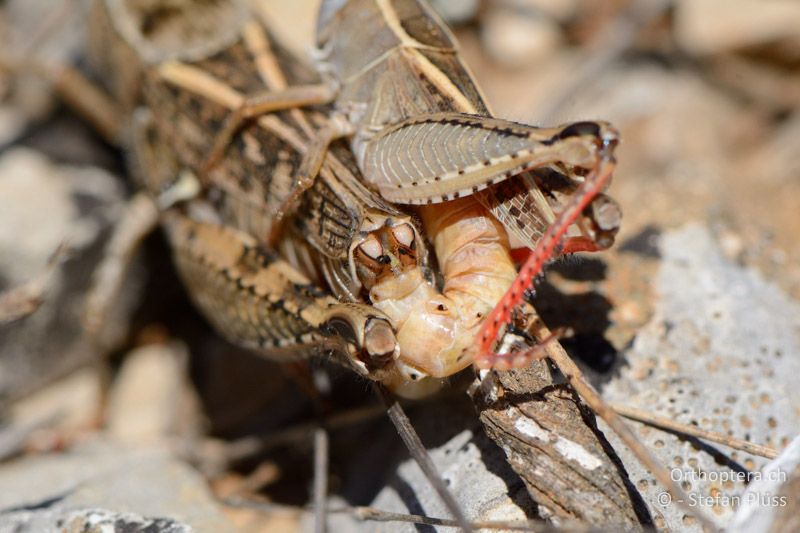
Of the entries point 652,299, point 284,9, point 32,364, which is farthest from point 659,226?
point 32,364

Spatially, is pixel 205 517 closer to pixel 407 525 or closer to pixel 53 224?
pixel 407 525

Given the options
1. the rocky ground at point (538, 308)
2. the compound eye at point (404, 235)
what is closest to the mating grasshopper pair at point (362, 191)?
the compound eye at point (404, 235)

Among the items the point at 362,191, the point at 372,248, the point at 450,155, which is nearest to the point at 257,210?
the point at 362,191

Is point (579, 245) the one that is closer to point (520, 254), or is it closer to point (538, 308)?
point (520, 254)

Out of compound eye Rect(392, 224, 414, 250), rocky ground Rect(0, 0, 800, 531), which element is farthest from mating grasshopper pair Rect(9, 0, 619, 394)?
rocky ground Rect(0, 0, 800, 531)

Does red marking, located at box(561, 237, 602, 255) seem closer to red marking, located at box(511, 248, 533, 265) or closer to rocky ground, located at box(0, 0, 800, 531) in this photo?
red marking, located at box(511, 248, 533, 265)

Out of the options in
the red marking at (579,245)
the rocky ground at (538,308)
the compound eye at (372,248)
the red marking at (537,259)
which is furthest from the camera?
the rocky ground at (538,308)

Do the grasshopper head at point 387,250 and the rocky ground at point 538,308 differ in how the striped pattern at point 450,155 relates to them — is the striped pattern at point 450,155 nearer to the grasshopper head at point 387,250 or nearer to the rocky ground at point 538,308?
the grasshopper head at point 387,250
